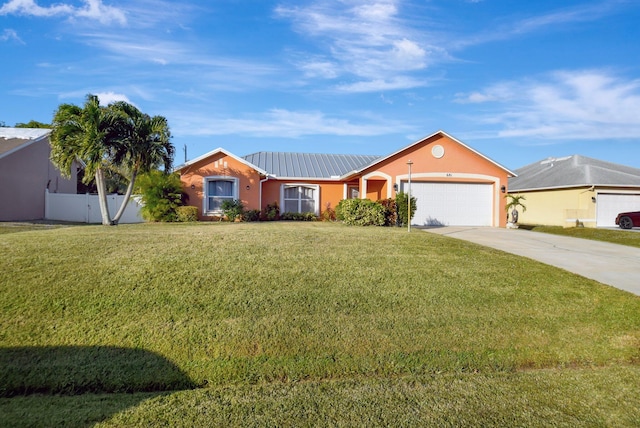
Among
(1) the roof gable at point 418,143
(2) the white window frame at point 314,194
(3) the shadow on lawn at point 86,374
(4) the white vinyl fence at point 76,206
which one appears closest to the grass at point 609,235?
(1) the roof gable at point 418,143

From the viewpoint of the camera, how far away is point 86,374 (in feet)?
16.3

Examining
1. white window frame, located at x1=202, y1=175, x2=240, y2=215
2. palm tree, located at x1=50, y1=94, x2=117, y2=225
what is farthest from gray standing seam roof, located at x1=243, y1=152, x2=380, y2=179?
palm tree, located at x1=50, y1=94, x2=117, y2=225

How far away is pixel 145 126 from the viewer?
17.9m

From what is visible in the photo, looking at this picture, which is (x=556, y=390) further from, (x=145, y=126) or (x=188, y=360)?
(x=145, y=126)

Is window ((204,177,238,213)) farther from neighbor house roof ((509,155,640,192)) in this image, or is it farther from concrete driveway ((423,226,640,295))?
neighbor house roof ((509,155,640,192))

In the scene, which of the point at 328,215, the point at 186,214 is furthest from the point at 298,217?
the point at 186,214

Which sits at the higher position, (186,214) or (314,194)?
(314,194)

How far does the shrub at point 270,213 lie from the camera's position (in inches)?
901

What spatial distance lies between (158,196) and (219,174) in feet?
10.5

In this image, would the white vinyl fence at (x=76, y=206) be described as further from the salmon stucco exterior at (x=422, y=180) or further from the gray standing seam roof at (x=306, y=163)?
the gray standing seam roof at (x=306, y=163)

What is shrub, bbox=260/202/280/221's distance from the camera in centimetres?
2289

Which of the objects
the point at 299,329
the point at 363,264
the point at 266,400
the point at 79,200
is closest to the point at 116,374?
the point at 266,400

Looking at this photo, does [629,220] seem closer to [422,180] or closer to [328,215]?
[422,180]

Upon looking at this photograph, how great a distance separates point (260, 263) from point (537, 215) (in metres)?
24.7
